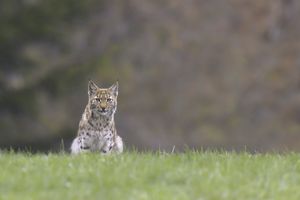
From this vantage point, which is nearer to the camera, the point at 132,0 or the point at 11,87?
the point at 11,87

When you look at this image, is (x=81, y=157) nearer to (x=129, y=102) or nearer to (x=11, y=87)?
(x=11, y=87)

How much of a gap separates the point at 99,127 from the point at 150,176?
409cm

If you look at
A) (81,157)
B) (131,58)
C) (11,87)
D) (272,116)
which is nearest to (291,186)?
(81,157)

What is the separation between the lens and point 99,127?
19656 millimetres

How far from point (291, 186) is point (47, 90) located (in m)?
25.1

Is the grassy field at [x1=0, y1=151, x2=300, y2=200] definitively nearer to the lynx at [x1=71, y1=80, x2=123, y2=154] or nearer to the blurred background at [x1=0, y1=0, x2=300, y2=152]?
the lynx at [x1=71, y1=80, x2=123, y2=154]

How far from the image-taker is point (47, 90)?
131 feet

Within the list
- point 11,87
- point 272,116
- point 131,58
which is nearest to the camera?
point 11,87

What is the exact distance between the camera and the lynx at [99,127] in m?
19.5

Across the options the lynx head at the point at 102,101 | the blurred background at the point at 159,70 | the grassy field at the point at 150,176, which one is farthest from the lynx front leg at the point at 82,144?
the blurred background at the point at 159,70

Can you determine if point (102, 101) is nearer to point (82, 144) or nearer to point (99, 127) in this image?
point (99, 127)

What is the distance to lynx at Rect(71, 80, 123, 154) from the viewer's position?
19547 millimetres

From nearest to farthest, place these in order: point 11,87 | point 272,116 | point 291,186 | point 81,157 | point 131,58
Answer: point 291,186 → point 81,157 → point 11,87 → point 131,58 → point 272,116

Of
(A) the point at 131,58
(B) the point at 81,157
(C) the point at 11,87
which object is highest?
(A) the point at 131,58
